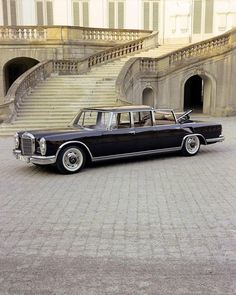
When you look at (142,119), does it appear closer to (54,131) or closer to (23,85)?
(54,131)

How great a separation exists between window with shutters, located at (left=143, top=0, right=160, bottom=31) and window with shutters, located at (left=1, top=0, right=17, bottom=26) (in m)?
9.24

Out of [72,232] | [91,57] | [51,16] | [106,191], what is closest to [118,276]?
[72,232]

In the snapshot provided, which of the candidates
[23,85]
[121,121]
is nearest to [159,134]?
[121,121]

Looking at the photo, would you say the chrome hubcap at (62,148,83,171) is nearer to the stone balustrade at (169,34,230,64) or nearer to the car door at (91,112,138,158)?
the car door at (91,112,138,158)

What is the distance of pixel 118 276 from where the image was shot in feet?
12.8

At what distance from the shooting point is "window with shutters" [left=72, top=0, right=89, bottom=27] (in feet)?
91.1

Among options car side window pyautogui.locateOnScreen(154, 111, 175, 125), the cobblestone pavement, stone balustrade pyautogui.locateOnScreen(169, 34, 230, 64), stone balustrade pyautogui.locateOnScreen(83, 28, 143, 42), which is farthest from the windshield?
stone balustrade pyautogui.locateOnScreen(83, 28, 143, 42)

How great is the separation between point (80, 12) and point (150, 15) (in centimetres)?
507

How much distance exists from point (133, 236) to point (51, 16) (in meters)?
25.7

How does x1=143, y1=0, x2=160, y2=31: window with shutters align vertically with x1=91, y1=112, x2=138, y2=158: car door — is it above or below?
above

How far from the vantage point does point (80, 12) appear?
2788 centimetres

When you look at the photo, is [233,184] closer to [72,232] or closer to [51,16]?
[72,232]

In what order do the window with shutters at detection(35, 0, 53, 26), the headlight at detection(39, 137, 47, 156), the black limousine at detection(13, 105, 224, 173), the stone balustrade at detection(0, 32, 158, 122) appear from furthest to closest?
the window with shutters at detection(35, 0, 53, 26)
the stone balustrade at detection(0, 32, 158, 122)
the black limousine at detection(13, 105, 224, 173)
the headlight at detection(39, 137, 47, 156)

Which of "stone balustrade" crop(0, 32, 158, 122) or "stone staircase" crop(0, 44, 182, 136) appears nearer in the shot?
"stone staircase" crop(0, 44, 182, 136)
